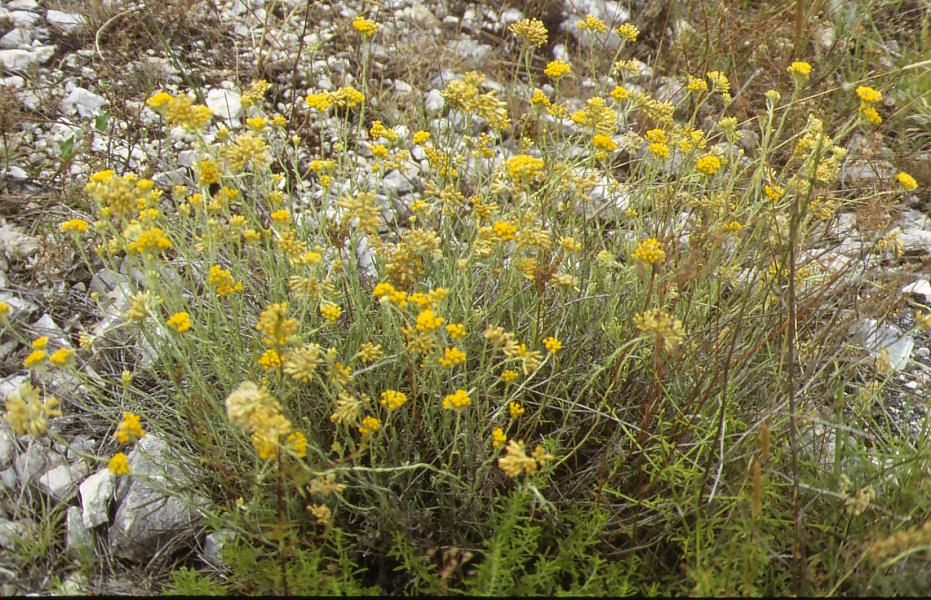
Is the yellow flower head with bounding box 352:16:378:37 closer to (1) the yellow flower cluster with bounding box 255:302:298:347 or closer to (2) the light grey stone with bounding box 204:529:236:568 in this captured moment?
(1) the yellow flower cluster with bounding box 255:302:298:347

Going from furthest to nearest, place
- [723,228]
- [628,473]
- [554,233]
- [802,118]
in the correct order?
[802,118] → [554,233] → [723,228] → [628,473]

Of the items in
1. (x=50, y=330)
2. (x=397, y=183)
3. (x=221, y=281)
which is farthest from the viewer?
(x=397, y=183)

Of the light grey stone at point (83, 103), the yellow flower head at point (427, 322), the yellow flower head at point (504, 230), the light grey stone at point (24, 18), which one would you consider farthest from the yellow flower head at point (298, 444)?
the light grey stone at point (24, 18)

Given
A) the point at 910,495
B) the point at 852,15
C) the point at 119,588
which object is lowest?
the point at 119,588

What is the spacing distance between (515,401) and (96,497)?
4.08 feet

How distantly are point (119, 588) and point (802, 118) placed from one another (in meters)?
3.45

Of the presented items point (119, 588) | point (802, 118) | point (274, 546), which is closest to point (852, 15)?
point (802, 118)

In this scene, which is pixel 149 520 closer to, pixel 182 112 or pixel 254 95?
pixel 182 112

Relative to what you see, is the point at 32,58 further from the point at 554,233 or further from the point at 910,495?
the point at 910,495

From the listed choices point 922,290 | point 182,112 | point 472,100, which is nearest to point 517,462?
point 472,100

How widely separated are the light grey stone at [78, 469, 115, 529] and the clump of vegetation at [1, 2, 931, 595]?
0.74 feet

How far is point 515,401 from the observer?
2.04 m

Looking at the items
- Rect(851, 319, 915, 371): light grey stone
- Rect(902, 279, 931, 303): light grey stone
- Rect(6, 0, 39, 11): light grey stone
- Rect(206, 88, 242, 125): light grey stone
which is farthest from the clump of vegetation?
Rect(6, 0, 39, 11): light grey stone

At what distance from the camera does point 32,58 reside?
3.66 metres
